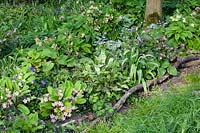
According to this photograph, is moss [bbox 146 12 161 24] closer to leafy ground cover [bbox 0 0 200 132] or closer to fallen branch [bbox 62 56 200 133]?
leafy ground cover [bbox 0 0 200 132]

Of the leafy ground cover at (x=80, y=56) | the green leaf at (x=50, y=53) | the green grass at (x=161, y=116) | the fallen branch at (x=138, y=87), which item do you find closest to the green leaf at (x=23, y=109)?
the leafy ground cover at (x=80, y=56)

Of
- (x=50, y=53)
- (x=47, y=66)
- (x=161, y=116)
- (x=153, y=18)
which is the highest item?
(x=153, y=18)

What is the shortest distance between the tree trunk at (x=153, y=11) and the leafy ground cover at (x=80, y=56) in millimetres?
127

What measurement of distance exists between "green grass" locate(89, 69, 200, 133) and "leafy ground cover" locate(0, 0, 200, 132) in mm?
234

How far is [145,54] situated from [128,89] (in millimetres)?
627

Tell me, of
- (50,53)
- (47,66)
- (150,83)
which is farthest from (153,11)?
(47,66)

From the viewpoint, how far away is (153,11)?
241 inches

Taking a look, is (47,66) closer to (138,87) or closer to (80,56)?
(80,56)

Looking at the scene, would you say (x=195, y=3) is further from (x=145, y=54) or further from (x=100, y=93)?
(x=100, y=93)

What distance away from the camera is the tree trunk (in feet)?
20.0

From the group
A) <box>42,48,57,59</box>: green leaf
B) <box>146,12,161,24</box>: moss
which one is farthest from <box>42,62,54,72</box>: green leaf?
<box>146,12,161,24</box>: moss

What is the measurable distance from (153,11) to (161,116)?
274 centimetres

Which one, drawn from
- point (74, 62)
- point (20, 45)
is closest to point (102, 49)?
point (74, 62)

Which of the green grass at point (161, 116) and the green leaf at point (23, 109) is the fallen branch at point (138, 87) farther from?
the green leaf at point (23, 109)
